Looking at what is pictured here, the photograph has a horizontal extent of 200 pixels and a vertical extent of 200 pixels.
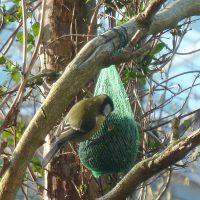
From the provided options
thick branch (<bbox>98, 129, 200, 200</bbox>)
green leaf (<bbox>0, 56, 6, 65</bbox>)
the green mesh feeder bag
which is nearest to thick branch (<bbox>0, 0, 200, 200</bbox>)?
thick branch (<bbox>98, 129, 200, 200</bbox>)

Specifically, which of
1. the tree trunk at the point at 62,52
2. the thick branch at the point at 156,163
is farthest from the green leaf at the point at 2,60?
the thick branch at the point at 156,163

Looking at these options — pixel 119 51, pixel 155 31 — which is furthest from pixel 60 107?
pixel 155 31

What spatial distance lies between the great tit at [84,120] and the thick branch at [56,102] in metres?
0.50

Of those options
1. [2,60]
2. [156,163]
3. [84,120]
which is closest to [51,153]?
[84,120]

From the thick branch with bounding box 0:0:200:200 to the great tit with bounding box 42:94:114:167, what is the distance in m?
0.50

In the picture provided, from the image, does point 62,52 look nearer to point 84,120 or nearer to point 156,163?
point 84,120

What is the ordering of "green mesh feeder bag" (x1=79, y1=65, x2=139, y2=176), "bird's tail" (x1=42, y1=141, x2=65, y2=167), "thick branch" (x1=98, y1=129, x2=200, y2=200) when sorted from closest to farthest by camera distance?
1. "thick branch" (x1=98, y1=129, x2=200, y2=200)
2. "bird's tail" (x1=42, y1=141, x2=65, y2=167)
3. "green mesh feeder bag" (x1=79, y1=65, x2=139, y2=176)

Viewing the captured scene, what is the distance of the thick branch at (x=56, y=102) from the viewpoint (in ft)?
4.86

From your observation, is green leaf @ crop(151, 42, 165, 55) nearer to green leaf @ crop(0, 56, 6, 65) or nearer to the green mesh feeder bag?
the green mesh feeder bag

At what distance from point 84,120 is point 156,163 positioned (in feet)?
2.63

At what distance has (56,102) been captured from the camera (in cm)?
154

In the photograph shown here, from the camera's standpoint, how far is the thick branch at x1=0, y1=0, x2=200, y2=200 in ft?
4.86

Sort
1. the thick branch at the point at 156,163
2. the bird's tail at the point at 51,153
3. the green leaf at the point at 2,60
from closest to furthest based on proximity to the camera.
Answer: the thick branch at the point at 156,163, the bird's tail at the point at 51,153, the green leaf at the point at 2,60

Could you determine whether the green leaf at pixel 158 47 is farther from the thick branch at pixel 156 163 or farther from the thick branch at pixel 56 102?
the thick branch at pixel 156 163
